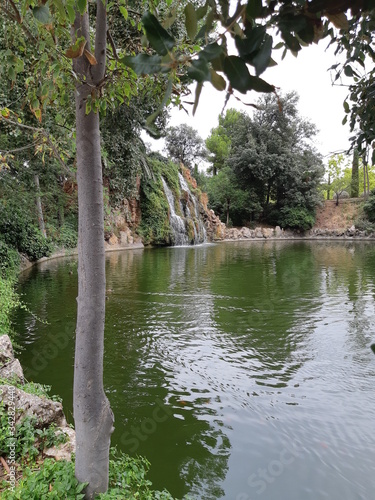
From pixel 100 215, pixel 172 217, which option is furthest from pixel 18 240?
pixel 172 217

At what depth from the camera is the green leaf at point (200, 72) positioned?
79 centimetres

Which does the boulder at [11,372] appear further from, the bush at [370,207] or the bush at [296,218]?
the bush at [296,218]

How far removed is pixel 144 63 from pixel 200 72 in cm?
14

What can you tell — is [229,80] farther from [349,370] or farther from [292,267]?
[292,267]

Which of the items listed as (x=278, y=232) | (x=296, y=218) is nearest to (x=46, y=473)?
(x=278, y=232)

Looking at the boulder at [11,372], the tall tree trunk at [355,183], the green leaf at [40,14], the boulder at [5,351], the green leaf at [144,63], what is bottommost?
the boulder at [11,372]

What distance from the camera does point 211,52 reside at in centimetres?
81

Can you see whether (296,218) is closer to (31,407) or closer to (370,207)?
(370,207)

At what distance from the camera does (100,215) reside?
2.18 metres

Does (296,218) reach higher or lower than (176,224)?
higher

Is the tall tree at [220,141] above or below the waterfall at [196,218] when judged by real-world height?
above

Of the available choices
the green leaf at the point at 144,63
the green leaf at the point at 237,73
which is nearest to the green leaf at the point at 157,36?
the green leaf at the point at 144,63

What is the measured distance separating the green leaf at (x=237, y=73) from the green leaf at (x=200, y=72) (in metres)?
0.05

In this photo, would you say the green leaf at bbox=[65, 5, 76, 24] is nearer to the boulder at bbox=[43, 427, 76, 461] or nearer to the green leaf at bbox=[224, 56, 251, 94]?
the green leaf at bbox=[224, 56, 251, 94]
